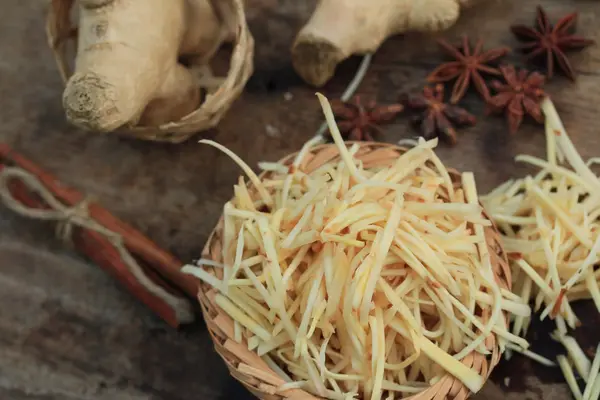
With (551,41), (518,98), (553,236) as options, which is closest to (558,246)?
(553,236)

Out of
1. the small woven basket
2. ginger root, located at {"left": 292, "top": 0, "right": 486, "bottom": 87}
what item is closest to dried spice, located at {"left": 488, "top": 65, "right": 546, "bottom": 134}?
ginger root, located at {"left": 292, "top": 0, "right": 486, "bottom": 87}

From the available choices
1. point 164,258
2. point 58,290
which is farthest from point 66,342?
point 164,258

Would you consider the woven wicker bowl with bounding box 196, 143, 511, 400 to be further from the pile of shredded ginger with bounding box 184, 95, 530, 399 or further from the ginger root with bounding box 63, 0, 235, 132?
the ginger root with bounding box 63, 0, 235, 132

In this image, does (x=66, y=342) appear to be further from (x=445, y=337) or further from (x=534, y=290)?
(x=534, y=290)

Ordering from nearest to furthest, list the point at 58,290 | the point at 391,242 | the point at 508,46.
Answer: the point at 391,242 → the point at 58,290 → the point at 508,46

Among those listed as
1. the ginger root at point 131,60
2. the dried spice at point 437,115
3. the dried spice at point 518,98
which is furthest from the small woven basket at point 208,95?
the dried spice at point 518,98

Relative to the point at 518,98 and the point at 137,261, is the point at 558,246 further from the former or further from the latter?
the point at 137,261
